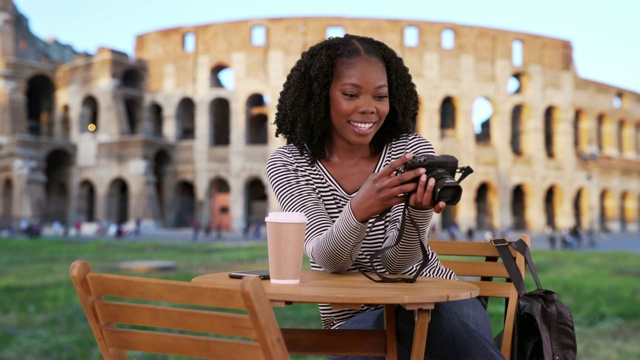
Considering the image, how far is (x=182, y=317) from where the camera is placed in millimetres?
1328

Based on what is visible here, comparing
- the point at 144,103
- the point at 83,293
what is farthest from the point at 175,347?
the point at 144,103

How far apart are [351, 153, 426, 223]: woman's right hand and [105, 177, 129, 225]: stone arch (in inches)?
1168

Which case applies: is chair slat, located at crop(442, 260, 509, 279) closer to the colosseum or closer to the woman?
the woman

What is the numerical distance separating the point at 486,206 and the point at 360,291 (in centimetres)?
3295

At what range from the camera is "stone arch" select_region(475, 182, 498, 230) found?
1205 inches

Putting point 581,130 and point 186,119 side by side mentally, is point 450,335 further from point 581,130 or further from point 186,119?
point 581,130

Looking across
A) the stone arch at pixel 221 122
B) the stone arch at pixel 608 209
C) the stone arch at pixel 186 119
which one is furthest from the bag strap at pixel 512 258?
the stone arch at pixel 608 209

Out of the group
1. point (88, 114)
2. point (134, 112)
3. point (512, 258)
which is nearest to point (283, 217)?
point (512, 258)

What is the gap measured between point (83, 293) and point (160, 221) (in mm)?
29527

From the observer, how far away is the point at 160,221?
2998 cm

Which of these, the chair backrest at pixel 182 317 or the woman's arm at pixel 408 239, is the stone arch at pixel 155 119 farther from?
the chair backrest at pixel 182 317

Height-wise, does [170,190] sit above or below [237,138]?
below

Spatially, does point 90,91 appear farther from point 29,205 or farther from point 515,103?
point 515,103

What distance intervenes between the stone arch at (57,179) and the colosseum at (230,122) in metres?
0.07
